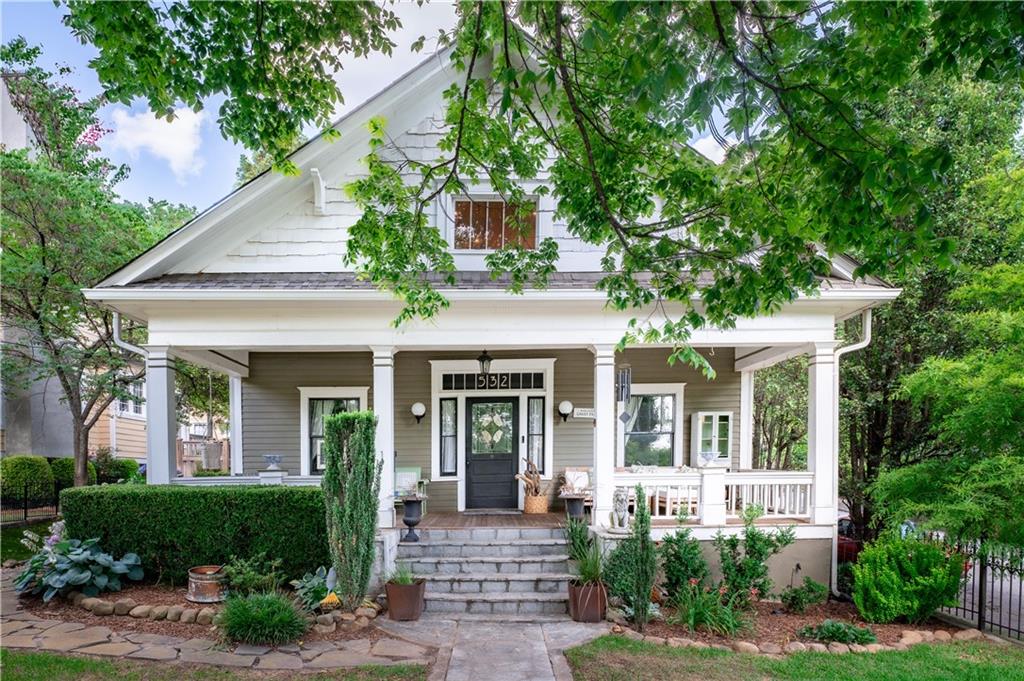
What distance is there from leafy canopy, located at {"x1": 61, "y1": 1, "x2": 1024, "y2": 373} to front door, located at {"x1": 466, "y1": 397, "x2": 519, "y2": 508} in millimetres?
4209

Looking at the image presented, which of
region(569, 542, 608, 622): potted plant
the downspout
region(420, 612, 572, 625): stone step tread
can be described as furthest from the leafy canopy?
the downspout

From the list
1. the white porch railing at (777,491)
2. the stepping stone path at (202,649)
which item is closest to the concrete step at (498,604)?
the stepping stone path at (202,649)

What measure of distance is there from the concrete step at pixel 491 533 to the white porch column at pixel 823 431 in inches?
130

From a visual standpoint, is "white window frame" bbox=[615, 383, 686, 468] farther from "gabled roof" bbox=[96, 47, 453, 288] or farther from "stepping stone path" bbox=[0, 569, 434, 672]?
"gabled roof" bbox=[96, 47, 453, 288]

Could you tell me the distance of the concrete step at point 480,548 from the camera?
7309 millimetres

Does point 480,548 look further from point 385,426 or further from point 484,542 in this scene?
point 385,426

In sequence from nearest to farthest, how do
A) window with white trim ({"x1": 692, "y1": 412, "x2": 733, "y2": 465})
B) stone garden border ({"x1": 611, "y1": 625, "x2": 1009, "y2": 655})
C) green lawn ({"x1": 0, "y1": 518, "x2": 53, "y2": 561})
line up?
stone garden border ({"x1": 611, "y1": 625, "x2": 1009, "y2": 655}), green lawn ({"x1": 0, "y1": 518, "x2": 53, "y2": 561}), window with white trim ({"x1": 692, "y1": 412, "x2": 733, "y2": 465})

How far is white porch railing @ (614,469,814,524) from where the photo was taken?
24.2 ft

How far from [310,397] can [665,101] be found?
7971 mm

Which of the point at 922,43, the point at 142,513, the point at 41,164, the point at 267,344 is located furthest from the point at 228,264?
the point at 922,43

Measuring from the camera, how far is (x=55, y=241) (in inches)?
415

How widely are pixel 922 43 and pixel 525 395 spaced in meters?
7.06

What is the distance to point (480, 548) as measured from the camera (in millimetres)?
7387

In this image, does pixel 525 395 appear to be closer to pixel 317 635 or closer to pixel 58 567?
pixel 317 635
